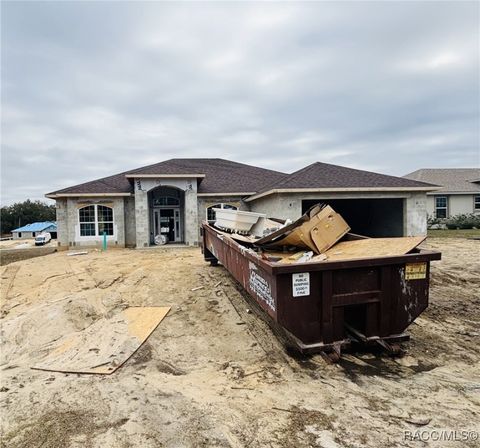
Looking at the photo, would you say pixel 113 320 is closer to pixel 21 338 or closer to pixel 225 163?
pixel 21 338

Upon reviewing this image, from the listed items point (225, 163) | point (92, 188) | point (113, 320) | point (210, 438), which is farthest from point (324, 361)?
point (225, 163)

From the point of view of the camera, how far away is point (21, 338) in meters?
6.41

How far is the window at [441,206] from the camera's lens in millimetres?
30656

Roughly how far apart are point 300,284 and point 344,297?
2.14 feet

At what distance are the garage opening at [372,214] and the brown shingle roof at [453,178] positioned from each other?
13031mm

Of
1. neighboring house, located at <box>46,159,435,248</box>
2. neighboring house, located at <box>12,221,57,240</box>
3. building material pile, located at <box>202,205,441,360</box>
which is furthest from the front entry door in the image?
neighboring house, located at <box>12,221,57,240</box>

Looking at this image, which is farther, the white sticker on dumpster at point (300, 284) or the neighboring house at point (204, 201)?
the neighboring house at point (204, 201)

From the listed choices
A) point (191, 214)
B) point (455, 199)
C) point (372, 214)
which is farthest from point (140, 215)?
point (455, 199)

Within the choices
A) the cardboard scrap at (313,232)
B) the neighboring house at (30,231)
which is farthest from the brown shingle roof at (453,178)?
the neighboring house at (30,231)

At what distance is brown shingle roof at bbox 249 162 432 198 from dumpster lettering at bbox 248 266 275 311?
10.1 meters

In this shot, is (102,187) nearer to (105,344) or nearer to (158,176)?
(158,176)

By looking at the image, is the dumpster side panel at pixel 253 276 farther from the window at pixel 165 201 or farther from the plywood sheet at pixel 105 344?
the window at pixel 165 201

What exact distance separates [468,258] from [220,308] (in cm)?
921

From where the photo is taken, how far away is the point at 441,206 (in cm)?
3086
